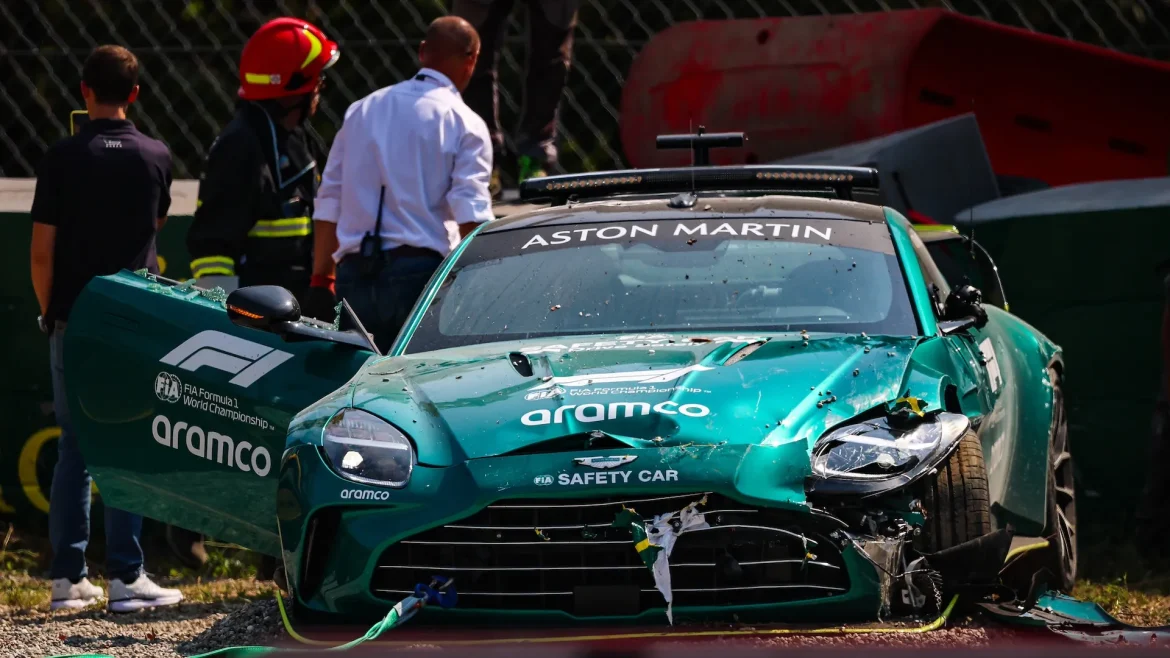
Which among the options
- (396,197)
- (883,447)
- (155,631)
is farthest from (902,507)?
(396,197)

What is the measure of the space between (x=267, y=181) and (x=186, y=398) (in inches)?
71.6

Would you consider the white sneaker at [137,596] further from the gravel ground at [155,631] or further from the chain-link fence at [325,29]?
the chain-link fence at [325,29]

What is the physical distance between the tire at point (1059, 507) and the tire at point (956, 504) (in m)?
1.19

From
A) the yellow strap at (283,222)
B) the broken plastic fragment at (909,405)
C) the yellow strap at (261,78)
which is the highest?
the yellow strap at (261,78)

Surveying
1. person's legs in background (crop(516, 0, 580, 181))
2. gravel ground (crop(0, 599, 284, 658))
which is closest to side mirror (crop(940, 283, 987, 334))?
gravel ground (crop(0, 599, 284, 658))

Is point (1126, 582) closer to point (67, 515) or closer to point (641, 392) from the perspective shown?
point (641, 392)

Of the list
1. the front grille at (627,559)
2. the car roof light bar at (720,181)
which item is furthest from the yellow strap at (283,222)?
the front grille at (627,559)

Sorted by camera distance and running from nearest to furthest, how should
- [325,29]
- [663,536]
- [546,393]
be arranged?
[663,536] < [546,393] < [325,29]

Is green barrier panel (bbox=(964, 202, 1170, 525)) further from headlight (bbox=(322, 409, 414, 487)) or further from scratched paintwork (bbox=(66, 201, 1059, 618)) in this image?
headlight (bbox=(322, 409, 414, 487))

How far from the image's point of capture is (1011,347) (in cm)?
577

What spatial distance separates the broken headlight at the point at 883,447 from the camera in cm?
405

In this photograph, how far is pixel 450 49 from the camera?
7.36m

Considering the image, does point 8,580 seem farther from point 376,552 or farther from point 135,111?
point 135,111

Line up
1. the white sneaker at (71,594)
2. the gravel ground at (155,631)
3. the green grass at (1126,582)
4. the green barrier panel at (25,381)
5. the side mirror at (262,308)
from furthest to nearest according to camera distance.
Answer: the green barrier panel at (25,381) < the white sneaker at (71,594) < the green grass at (1126,582) < the side mirror at (262,308) < the gravel ground at (155,631)
